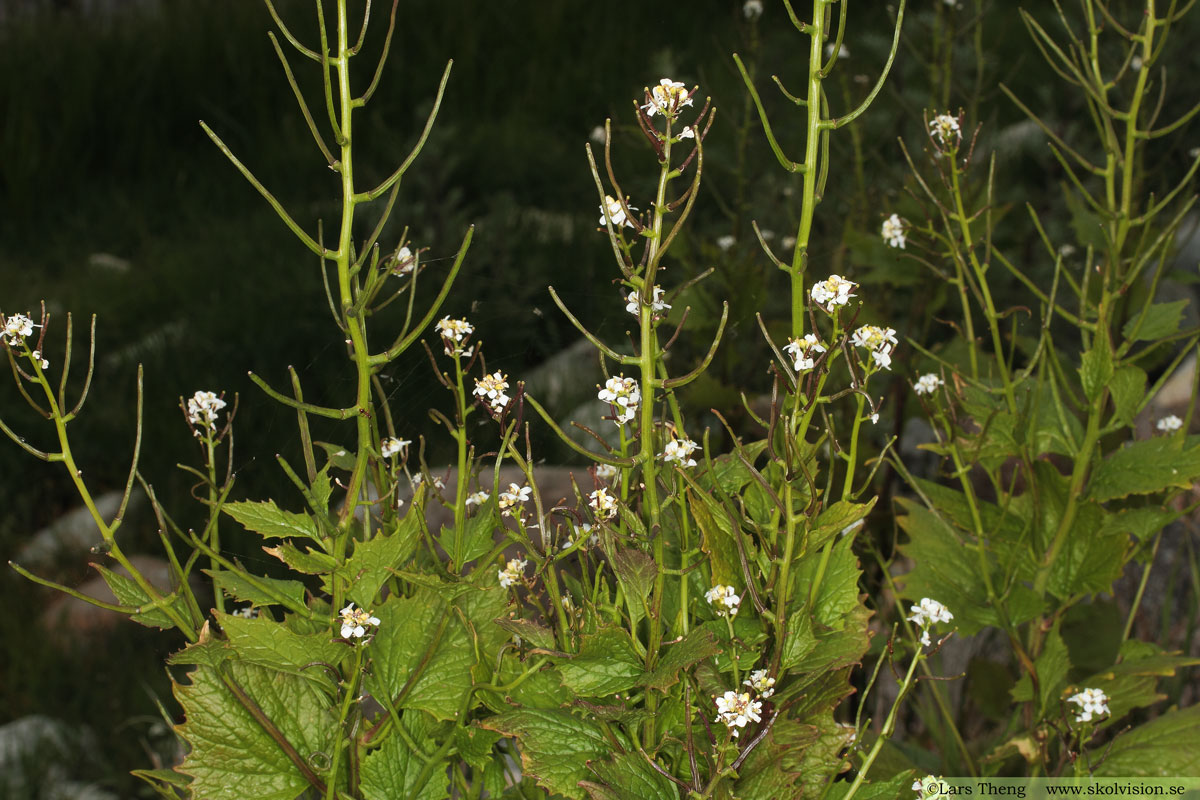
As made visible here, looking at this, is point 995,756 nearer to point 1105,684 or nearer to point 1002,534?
point 1105,684

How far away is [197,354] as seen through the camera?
10.3ft

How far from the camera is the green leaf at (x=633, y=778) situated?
0.88 m

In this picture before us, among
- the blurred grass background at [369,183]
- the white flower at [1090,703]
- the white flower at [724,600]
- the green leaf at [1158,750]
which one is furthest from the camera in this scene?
the blurred grass background at [369,183]

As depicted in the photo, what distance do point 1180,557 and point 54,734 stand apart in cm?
219

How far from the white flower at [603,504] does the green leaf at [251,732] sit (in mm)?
293

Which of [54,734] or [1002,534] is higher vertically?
[1002,534]

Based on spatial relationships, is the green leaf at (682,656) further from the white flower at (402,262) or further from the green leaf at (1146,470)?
the green leaf at (1146,470)

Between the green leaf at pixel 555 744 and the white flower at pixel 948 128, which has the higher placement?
the white flower at pixel 948 128

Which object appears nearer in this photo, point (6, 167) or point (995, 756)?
point (995, 756)

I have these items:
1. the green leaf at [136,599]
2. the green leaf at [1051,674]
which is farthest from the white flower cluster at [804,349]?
the green leaf at [1051,674]

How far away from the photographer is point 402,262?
3.32 ft

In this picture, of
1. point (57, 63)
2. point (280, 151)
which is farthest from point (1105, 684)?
point (57, 63)

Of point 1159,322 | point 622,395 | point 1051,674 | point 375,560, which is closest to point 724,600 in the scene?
point 622,395

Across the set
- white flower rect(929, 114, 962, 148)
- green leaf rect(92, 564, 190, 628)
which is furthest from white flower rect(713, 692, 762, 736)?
white flower rect(929, 114, 962, 148)
